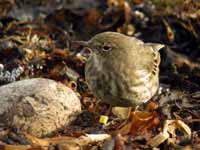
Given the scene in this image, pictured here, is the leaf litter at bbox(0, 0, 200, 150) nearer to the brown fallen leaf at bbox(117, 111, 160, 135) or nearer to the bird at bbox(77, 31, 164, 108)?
the brown fallen leaf at bbox(117, 111, 160, 135)

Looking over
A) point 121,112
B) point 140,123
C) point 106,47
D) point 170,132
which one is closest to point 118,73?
point 106,47

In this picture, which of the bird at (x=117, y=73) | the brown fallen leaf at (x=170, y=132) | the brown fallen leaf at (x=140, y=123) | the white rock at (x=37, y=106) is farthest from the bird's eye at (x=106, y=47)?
the brown fallen leaf at (x=170, y=132)

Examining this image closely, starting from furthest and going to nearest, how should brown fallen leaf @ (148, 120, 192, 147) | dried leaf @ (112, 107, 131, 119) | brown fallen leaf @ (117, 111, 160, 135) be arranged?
dried leaf @ (112, 107, 131, 119), brown fallen leaf @ (117, 111, 160, 135), brown fallen leaf @ (148, 120, 192, 147)

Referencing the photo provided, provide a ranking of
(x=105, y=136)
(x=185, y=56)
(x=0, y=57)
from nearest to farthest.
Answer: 1. (x=105, y=136)
2. (x=0, y=57)
3. (x=185, y=56)

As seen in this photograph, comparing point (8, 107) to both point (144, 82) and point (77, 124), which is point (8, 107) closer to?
point (77, 124)

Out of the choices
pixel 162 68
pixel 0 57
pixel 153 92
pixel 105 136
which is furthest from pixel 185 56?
pixel 105 136

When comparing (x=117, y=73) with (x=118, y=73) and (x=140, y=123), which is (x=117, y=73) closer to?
(x=118, y=73)

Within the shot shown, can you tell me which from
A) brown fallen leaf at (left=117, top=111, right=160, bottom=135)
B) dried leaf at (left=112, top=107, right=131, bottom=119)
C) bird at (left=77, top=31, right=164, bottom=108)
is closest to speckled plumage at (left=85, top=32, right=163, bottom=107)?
bird at (left=77, top=31, right=164, bottom=108)

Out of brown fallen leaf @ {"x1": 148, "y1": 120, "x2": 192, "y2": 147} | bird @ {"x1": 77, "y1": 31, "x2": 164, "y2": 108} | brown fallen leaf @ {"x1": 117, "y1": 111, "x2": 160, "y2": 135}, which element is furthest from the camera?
bird @ {"x1": 77, "y1": 31, "x2": 164, "y2": 108}
